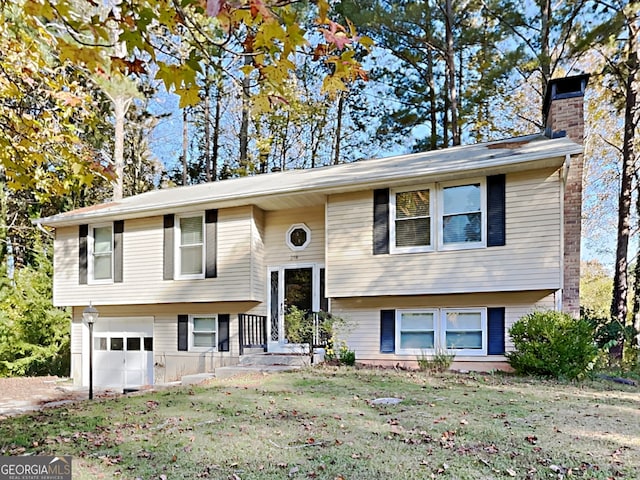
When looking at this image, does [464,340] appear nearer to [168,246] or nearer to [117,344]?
[168,246]

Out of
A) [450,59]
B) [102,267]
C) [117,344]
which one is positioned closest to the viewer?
[102,267]

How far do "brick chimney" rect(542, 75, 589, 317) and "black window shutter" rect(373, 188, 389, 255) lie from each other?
137 inches

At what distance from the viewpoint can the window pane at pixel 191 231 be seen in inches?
452

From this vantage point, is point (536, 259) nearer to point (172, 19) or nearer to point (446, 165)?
point (446, 165)

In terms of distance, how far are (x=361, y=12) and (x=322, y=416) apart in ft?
42.1

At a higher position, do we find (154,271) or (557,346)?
(154,271)

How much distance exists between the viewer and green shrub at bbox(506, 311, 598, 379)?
7.80 meters

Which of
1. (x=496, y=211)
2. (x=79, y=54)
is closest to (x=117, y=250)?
(x=496, y=211)

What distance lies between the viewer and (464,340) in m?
9.48

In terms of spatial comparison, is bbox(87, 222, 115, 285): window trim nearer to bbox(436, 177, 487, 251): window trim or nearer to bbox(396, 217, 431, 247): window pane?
bbox(396, 217, 431, 247): window pane

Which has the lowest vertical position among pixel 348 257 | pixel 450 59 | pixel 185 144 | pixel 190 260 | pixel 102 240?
pixel 190 260

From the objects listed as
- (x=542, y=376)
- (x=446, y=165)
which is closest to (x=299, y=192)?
(x=446, y=165)

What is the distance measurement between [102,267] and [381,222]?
24.1 feet

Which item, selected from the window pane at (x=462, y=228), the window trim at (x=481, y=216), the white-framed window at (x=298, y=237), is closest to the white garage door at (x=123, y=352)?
the white-framed window at (x=298, y=237)
